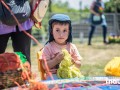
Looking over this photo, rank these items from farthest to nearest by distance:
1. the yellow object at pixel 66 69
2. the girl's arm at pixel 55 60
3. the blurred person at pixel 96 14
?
the blurred person at pixel 96 14, the girl's arm at pixel 55 60, the yellow object at pixel 66 69

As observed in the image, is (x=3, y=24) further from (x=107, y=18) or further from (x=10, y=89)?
(x=107, y=18)

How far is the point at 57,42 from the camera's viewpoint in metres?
3.45

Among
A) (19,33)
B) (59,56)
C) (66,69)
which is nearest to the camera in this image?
(66,69)

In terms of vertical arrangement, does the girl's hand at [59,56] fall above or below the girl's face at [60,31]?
below

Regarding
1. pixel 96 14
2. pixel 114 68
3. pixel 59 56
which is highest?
pixel 96 14

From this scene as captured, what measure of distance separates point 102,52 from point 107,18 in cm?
527

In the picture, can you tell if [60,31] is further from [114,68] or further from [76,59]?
[114,68]

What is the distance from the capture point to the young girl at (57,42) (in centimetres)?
332

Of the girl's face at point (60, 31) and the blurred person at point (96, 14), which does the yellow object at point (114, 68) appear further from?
the blurred person at point (96, 14)

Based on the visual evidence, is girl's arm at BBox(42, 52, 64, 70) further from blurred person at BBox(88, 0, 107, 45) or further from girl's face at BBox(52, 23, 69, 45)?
blurred person at BBox(88, 0, 107, 45)

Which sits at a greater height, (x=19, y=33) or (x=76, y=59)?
(x=19, y=33)

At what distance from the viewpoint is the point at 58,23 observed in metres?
3.36

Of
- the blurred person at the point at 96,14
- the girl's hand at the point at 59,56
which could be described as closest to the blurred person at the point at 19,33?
the girl's hand at the point at 59,56

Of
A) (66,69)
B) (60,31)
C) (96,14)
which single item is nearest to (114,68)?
(66,69)
